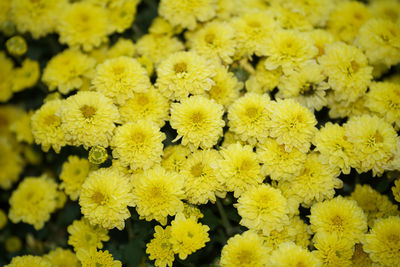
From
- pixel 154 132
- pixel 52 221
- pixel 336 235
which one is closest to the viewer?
pixel 336 235

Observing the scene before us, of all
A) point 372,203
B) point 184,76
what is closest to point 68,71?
point 184,76

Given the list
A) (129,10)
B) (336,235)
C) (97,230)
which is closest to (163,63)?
(129,10)

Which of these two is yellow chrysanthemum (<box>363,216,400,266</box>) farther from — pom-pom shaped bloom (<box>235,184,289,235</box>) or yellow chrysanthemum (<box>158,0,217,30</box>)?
yellow chrysanthemum (<box>158,0,217,30</box>)

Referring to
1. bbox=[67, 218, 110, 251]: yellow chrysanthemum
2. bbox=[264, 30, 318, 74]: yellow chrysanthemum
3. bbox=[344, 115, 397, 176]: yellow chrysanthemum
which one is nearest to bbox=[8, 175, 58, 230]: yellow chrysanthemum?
bbox=[67, 218, 110, 251]: yellow chrysanthemum

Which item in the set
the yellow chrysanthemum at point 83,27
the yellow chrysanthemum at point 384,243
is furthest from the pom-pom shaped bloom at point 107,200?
the yellow chrysanthemum at point 384,243

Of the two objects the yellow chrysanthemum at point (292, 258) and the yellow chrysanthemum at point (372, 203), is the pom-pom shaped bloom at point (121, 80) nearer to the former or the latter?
the yellow chrysanthemum at point (292, 258)

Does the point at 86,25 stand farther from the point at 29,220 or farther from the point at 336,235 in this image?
the point at 336,235
